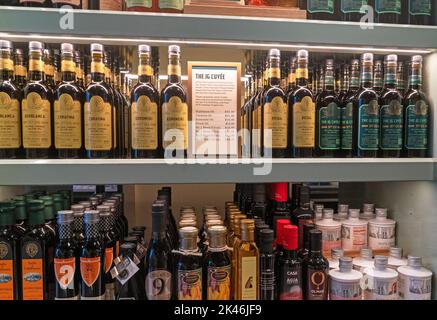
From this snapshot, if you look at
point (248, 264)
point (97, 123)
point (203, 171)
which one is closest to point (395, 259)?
point (248, 264)

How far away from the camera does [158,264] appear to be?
1.14 m

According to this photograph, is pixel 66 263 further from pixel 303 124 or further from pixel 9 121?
pixel 303 124

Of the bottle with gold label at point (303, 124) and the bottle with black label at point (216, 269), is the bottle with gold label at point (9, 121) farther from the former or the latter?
the bottle with gold label at point (303, 124)

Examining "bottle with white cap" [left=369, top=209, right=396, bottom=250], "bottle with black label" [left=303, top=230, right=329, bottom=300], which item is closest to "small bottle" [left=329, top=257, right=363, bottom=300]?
"bottle with black label" [left=303, top=230, right=329, bottom=300]

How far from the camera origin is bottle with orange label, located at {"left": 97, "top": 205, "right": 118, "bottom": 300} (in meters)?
1.21

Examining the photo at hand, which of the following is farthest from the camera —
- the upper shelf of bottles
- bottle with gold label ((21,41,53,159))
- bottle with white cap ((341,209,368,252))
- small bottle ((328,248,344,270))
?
bottle with white cap ((341,209,368,252))

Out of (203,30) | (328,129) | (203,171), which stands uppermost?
(203,30)

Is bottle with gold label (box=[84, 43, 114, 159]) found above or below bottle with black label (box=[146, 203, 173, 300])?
above

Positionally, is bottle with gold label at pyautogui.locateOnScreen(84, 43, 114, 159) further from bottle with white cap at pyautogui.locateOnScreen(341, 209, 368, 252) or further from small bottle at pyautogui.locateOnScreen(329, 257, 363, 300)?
bottle with white cap at pyautogui.locateOnScreen(341, 209, 368, 252)

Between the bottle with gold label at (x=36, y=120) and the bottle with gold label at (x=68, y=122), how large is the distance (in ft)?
0.08

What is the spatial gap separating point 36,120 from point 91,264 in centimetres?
49

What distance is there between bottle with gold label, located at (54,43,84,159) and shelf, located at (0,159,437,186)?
13 centimetres

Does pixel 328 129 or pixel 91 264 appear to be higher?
pixel 328 129
